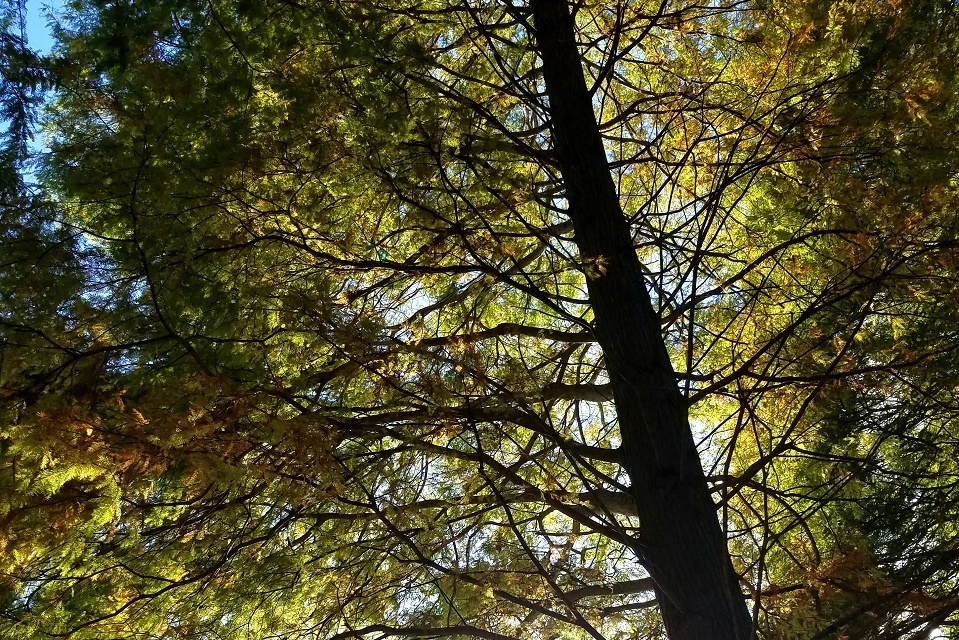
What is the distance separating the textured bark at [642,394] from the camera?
300cm

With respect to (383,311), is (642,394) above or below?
below

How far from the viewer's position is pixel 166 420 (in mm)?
2717

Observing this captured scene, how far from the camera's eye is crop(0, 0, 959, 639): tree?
303 centimetres

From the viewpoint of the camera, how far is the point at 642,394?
3.50 metres

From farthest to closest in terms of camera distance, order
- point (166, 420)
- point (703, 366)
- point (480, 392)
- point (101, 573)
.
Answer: point (703, 366)
point (101, 573)
point (480, 392)
point (166, 420)

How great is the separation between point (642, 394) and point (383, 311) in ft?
5.75

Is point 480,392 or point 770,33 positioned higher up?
point 770,33

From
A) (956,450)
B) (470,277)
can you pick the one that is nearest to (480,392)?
(470,277)

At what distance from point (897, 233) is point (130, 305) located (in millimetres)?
4040

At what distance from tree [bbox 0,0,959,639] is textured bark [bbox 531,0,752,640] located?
16mm

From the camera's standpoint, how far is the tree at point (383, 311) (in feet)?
9.95

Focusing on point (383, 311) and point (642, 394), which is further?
point (383, 311)

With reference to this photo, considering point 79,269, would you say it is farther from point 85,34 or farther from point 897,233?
point 897,233

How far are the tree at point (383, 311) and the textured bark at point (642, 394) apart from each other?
16mm
